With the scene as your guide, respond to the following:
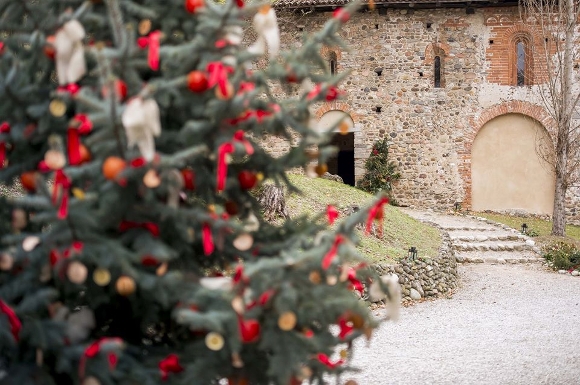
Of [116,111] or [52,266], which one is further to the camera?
[52,266]

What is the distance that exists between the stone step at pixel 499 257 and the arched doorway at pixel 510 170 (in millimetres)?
5401

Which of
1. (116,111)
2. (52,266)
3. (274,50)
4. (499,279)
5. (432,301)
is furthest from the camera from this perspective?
(499,279)

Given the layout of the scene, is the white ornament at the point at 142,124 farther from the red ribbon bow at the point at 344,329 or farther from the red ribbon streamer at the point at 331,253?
the red ribbon bow at the point at 344,329

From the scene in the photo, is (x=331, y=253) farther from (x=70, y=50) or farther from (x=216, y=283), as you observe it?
(x=70, y=50)

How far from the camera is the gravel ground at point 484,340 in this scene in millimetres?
6152

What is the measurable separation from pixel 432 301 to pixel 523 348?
9.03 ft

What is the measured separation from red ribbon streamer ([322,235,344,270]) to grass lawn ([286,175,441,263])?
270 inches

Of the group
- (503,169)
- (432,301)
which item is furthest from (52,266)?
(503,169)

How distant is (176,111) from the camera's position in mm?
2736

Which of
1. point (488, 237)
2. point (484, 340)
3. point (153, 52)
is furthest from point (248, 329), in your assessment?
point (488, 237)

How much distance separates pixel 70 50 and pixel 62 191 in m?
0.64

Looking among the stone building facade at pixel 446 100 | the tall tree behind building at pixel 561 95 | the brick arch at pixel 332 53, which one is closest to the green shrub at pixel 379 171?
the stone building facade at pixel 446 100

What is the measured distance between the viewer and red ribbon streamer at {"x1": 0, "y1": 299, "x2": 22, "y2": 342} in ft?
8.00

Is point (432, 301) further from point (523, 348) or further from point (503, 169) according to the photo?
point (503, 169)
